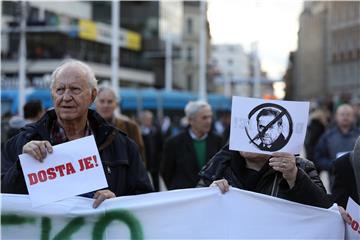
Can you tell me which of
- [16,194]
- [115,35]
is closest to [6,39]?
[115,35]

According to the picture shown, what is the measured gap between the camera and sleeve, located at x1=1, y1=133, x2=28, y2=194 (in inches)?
162

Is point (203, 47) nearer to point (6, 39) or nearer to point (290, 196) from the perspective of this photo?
point (6, 39)

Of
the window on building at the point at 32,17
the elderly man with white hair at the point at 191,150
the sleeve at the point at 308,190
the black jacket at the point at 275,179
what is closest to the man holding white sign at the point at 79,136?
the black jacket at the point at 275,179

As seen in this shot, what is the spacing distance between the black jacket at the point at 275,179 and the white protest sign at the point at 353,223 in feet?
0.49

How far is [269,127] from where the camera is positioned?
4039mm

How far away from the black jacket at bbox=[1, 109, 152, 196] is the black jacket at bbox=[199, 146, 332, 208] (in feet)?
1.39

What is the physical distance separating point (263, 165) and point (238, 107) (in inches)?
14.1

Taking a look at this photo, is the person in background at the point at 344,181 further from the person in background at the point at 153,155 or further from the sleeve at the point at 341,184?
the person in background at the point at 153,155

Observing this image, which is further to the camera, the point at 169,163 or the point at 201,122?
the point at 201,122

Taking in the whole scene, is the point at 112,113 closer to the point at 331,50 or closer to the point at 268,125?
the point at 268,125

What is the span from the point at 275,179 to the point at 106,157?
1.00 m

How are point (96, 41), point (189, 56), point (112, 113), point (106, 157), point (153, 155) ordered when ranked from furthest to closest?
point (189, 56) → point (96, 41) → point (153, 155) → point (112, 113) → point (106, 157)

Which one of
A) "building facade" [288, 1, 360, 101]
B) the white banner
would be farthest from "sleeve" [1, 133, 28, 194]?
"building facade" [288, 1, 360, 101]

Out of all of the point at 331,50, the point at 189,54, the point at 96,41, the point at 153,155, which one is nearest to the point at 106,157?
the point at 153,155
